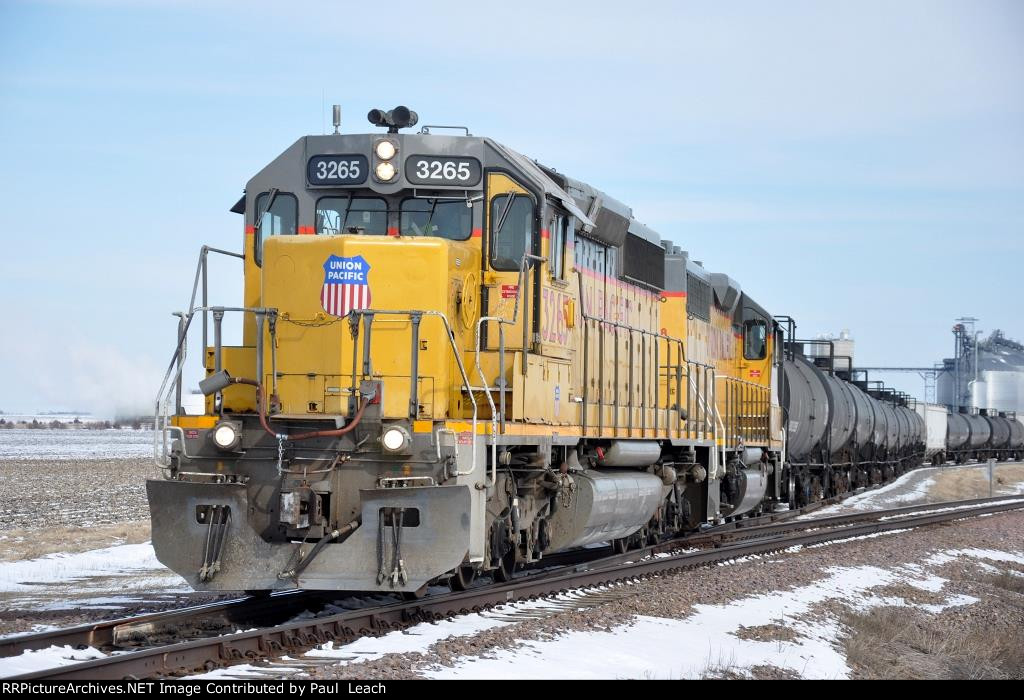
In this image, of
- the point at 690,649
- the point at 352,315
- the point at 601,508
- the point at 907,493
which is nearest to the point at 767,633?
the point at 690,649

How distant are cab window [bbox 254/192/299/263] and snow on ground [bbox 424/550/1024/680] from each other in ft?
13.6

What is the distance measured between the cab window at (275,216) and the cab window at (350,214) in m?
0.24

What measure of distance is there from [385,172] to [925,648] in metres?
5.89

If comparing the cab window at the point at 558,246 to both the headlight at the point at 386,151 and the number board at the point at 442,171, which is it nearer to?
the number board at the point at 442,171

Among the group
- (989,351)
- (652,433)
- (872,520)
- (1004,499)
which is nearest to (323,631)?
(652,433)

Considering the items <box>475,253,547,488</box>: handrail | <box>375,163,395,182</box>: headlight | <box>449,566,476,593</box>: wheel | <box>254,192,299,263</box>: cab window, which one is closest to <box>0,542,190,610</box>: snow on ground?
<box>449,566,476,593</box>: wheel

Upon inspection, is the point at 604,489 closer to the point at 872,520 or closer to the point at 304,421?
the point at 304,421

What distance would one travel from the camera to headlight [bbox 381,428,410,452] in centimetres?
848

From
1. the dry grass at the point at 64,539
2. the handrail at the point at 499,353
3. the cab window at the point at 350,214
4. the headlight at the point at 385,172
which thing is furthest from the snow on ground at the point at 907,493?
the headlight at the point at 385,172

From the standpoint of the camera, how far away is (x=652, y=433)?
44.8 ft

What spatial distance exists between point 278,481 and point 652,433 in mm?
5953
